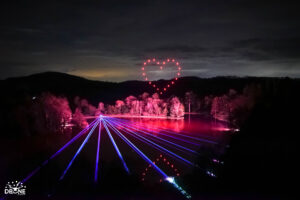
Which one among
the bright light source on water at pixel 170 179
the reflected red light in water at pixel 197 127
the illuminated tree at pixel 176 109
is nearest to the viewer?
the bright light source on water at pixel 170 179

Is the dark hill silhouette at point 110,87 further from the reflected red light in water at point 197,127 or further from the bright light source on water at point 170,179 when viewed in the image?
the bright light source on water at point 170,179

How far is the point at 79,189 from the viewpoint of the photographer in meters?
7.91

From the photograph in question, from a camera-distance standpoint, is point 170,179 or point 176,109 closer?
point 170,179

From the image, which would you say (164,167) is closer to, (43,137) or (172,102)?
(43,137)

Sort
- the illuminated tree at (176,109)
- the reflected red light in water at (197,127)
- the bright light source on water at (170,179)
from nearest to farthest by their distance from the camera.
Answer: the bright light source on water at (170,179), the reflected red light in water at (197,127), the illuminated tree at (176,109)

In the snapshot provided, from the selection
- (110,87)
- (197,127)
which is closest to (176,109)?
(197,127)

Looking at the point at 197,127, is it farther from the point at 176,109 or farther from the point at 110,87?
the point at 110,87

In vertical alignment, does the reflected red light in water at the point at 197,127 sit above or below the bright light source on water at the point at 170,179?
below

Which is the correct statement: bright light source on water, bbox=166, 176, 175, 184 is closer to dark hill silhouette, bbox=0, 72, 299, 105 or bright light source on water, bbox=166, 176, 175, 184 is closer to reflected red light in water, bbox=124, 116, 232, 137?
reflected red light in water, bbox=124, 116, 232, 137

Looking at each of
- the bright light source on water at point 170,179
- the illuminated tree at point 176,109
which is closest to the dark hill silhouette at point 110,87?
the illuminated tree at point 176,109

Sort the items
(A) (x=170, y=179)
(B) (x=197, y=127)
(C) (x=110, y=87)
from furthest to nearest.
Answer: (C) (x=110, y=87), (B) (x=197, y=127), (A) (x=170, y=179)

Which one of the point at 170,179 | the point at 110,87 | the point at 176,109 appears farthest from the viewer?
the point at 110,87

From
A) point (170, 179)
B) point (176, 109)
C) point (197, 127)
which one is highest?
point (176, 109)

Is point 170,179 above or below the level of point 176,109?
below
